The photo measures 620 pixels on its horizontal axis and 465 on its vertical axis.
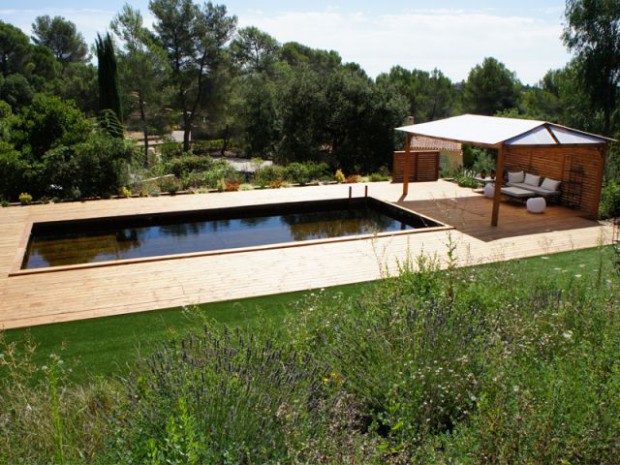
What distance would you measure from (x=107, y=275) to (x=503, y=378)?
5.68 metres

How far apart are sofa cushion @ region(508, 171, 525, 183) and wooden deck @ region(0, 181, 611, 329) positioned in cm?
159

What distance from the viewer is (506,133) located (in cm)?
1027

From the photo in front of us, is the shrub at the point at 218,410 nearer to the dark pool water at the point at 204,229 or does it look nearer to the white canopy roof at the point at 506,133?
the dark pool water at the point at 204,229

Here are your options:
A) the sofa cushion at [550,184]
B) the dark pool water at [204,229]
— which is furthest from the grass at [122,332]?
→ the sofa cushion at [550,184]

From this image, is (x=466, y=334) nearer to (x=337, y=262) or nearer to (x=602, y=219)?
(x=337, y=262)

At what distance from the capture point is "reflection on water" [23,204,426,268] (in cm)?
876

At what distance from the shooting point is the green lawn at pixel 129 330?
470 centimetres

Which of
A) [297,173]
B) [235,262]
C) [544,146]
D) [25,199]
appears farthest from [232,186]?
[544,146]

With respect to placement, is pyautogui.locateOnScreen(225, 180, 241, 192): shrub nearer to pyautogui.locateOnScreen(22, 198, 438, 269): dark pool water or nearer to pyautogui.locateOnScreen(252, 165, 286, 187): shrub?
pyautogui.locateOnScreen(252, 165, 286, 187): shrub

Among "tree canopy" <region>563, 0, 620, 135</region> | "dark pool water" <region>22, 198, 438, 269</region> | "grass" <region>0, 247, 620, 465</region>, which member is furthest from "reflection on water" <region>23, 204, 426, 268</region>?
"tree canopy" <region>563, 0, 620, 135</region>

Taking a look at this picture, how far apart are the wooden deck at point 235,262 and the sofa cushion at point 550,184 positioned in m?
0.71

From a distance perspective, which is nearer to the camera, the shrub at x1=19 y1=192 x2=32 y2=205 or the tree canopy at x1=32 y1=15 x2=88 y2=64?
the shrub at x1=19 y1=192 x2=32 y2=205

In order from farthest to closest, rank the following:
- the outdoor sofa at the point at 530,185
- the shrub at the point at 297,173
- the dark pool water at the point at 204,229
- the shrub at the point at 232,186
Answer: the shrub at the point at 297,173
the shrub at the point at 232,186
the outdoor sofa at the point at 530,185
the dark pool water at the point at 204,229

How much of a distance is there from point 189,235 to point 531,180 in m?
8.00
